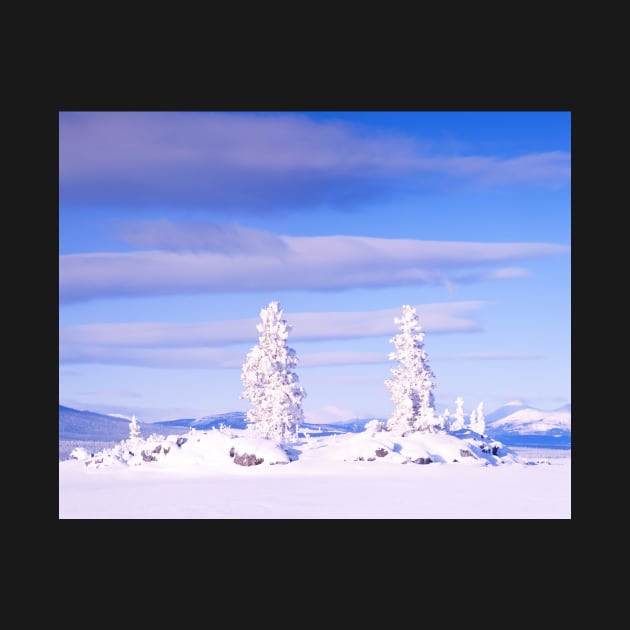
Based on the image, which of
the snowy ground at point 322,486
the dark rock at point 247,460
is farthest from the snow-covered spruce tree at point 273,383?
the dark rock at point 247,460

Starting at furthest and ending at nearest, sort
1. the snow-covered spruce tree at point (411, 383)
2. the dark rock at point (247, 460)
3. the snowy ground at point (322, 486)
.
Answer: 1. the snow-covered spruce tree at point (411, 383)
2. the dark rock at point (247, 460)
3. the snowy ground at point (322, 486)

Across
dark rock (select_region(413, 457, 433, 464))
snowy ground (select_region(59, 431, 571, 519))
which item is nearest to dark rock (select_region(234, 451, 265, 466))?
snowy ground (select_region(59, 431, 571, 519))

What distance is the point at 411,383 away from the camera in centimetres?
4447

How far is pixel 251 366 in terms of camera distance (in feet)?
153

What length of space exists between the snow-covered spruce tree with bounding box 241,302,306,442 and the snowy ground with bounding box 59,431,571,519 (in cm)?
223

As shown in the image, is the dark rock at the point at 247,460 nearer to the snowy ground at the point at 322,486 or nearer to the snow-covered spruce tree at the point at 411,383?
the snowy ground at the point at 322,486

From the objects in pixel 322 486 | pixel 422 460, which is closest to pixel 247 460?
pixel 422 460

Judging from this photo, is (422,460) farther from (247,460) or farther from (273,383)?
(273,383)

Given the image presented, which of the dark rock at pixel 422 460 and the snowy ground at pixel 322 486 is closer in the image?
the snowy ground at pixel 322 486

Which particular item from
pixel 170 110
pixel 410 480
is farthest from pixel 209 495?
pixel 170 110

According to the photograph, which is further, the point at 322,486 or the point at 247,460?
the point at 247,460

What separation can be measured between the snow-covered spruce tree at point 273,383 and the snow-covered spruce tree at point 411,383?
17.0 feet

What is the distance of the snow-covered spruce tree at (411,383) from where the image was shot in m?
44.1

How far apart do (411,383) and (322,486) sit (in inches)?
663
